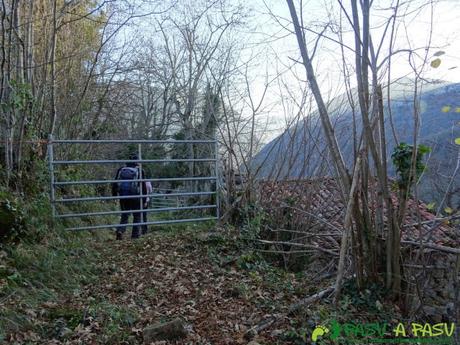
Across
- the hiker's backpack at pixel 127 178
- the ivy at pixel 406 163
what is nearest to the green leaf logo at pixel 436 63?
the ivy at pixel 406 163

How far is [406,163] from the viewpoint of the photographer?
4.55 meters

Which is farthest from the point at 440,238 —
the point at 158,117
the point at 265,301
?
the point at 158,117

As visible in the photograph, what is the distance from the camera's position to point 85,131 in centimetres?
1112

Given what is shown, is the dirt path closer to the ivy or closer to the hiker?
the hiker

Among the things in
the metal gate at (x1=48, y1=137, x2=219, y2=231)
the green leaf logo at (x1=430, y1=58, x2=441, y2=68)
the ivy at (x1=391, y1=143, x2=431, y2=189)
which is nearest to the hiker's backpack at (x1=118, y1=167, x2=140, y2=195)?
the metal gate at (x1=48, y1=137, x2=219, y2=231)

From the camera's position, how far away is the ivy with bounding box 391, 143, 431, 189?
4484 millimetres

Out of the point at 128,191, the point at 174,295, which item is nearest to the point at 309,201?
the point at 128,191

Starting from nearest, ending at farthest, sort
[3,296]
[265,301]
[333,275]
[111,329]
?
[111,329]
[3,296]
[265,301]
[333,275]

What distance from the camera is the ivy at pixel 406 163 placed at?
14.7 ft

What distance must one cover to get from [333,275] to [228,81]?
8.94 m

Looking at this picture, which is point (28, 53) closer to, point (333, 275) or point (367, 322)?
point (333, 275)

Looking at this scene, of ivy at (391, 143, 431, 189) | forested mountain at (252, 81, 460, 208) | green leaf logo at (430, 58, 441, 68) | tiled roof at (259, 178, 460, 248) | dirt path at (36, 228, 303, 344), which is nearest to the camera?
dirt path at (36, 228, 303, 344)

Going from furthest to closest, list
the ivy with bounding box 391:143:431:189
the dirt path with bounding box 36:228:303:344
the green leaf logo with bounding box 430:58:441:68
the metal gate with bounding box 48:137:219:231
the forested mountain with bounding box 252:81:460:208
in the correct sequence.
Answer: the forested mountain with bounding box 252:81:460:208 < the metal gate with bounding box 48:137:219:231 < the ivy with bounding box 391:143:431:189 < the green leaf logo with bounding box 430:58:441:68 < the dirt path with bounding box 36:228:303:344

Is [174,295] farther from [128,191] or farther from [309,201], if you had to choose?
[309,201]
